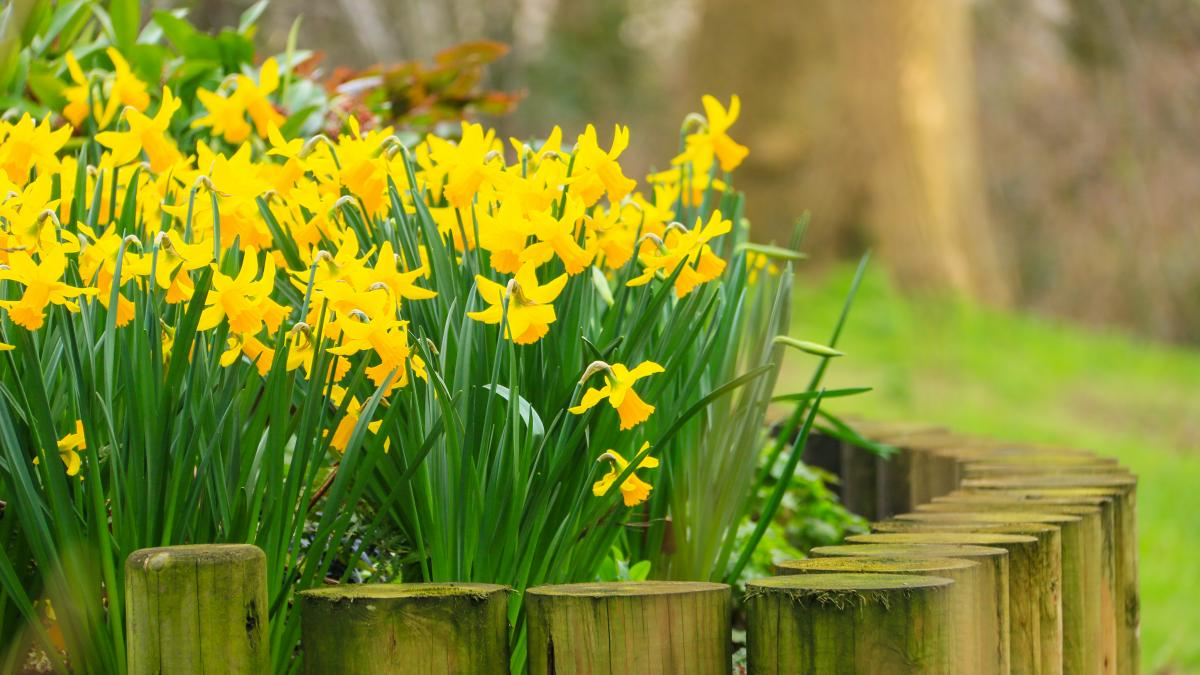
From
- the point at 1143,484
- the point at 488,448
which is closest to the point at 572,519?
the point at 488,448

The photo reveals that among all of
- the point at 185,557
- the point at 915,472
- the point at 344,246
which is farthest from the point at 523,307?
the point at 915,472

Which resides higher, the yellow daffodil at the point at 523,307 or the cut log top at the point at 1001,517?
the yellow daffodil at the point at 523,307

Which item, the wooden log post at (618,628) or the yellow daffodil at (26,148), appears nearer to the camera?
the wooden log post at (618,628)

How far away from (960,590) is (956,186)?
25.0 feet

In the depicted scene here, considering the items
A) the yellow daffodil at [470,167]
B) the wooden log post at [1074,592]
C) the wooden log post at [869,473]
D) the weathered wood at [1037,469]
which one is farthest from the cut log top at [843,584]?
the wooden log post at [869,473]

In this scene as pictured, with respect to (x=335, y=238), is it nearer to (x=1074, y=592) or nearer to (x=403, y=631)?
(x=403, y=631)

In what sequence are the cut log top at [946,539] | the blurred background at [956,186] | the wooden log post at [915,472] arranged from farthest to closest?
the blurred background at [956,186], the wooden log post at [915,472], the cut log top at [946,539]

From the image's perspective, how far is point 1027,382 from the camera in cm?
730

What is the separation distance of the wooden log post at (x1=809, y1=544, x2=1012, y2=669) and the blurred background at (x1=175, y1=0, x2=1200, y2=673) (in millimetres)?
2319

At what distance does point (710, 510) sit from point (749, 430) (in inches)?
5.1

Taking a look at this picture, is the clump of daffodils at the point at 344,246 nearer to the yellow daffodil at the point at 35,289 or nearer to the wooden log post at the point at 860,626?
the yellow daffodil at the point at 35,289

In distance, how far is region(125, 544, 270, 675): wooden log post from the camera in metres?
1.36

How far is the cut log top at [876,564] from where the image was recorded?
1499mm

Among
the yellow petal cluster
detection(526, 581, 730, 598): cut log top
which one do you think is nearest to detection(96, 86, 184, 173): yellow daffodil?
the yellow petal cluster
